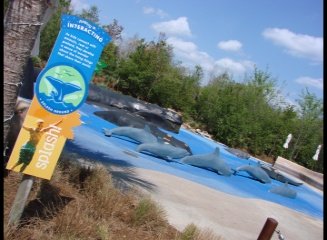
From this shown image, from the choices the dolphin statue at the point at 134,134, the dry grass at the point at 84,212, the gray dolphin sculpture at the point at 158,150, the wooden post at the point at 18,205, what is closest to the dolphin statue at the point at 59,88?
the wooden post at the point at 18,205

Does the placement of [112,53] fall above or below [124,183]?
above

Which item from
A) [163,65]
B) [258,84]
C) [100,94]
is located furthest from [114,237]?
[258,84]

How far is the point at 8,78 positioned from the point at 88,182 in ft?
6.93

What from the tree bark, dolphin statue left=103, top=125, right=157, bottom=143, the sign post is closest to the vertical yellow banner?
the sign post

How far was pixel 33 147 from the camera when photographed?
4.27m

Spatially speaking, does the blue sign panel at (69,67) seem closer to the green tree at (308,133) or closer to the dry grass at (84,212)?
the dry grass at (84,212)

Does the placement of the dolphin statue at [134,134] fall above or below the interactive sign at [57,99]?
below

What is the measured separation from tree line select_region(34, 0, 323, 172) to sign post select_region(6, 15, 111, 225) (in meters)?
23.5

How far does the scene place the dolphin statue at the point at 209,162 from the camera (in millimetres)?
14461

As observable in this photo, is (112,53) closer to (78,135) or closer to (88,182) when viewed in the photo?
(78,135)

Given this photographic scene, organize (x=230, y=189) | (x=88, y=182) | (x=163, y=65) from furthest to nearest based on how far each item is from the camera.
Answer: (x=163, y=65)
(x=230, y=189)
(x=88, y=182)

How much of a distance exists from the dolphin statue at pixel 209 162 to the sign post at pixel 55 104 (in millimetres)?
10144

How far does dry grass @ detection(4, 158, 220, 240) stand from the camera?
14.5 feet

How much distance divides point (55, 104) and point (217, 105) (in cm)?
2453
